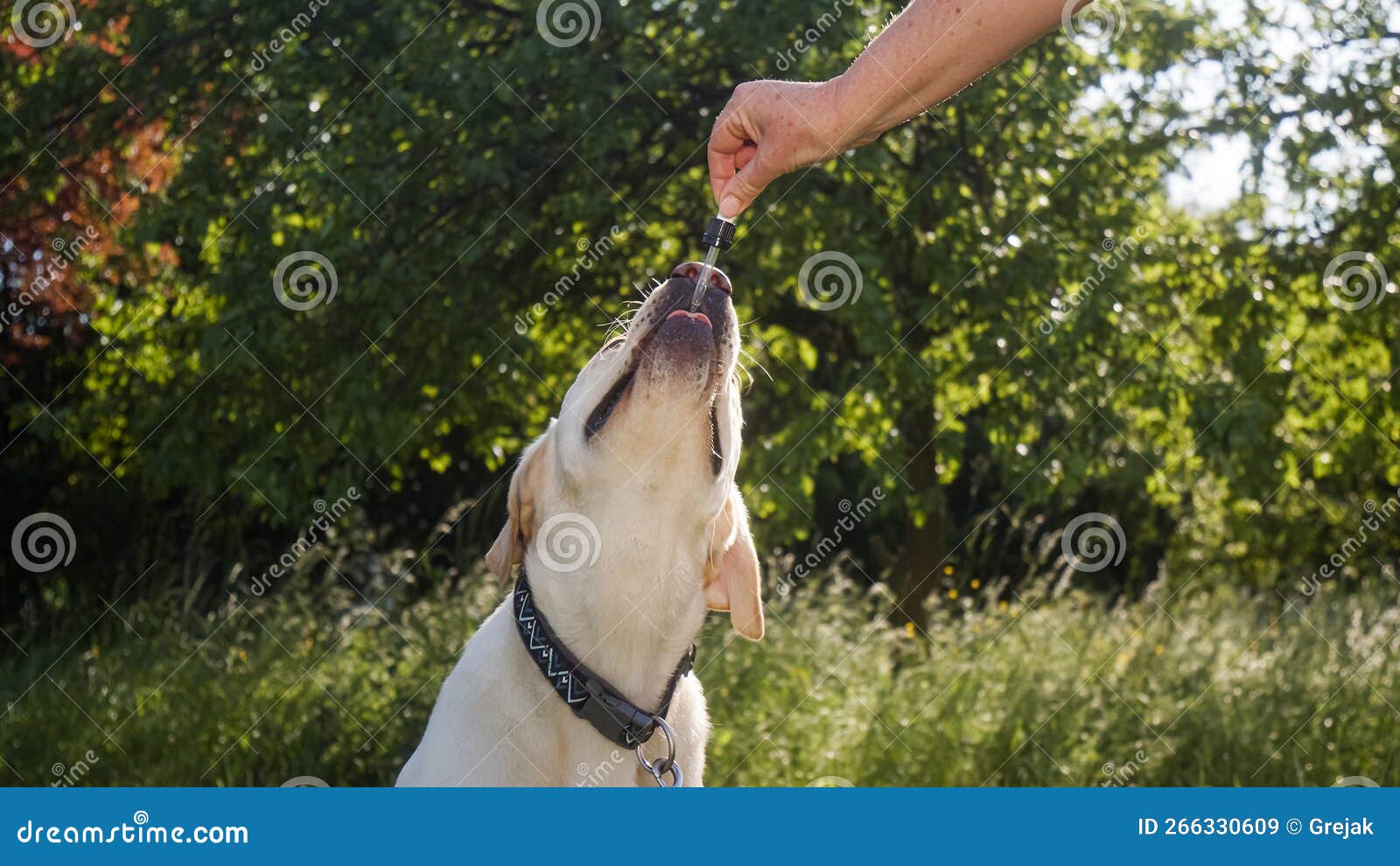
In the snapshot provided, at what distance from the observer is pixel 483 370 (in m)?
7.70

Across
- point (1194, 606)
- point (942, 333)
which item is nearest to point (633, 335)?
point (942, 333)

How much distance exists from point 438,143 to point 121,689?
139 inches

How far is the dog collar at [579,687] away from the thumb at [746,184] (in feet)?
3.42

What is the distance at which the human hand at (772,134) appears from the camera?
2625mm

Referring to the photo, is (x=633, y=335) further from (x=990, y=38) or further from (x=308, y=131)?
(x=308, y=131)

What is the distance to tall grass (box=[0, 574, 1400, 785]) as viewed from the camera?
242 inches

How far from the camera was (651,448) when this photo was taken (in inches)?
119
